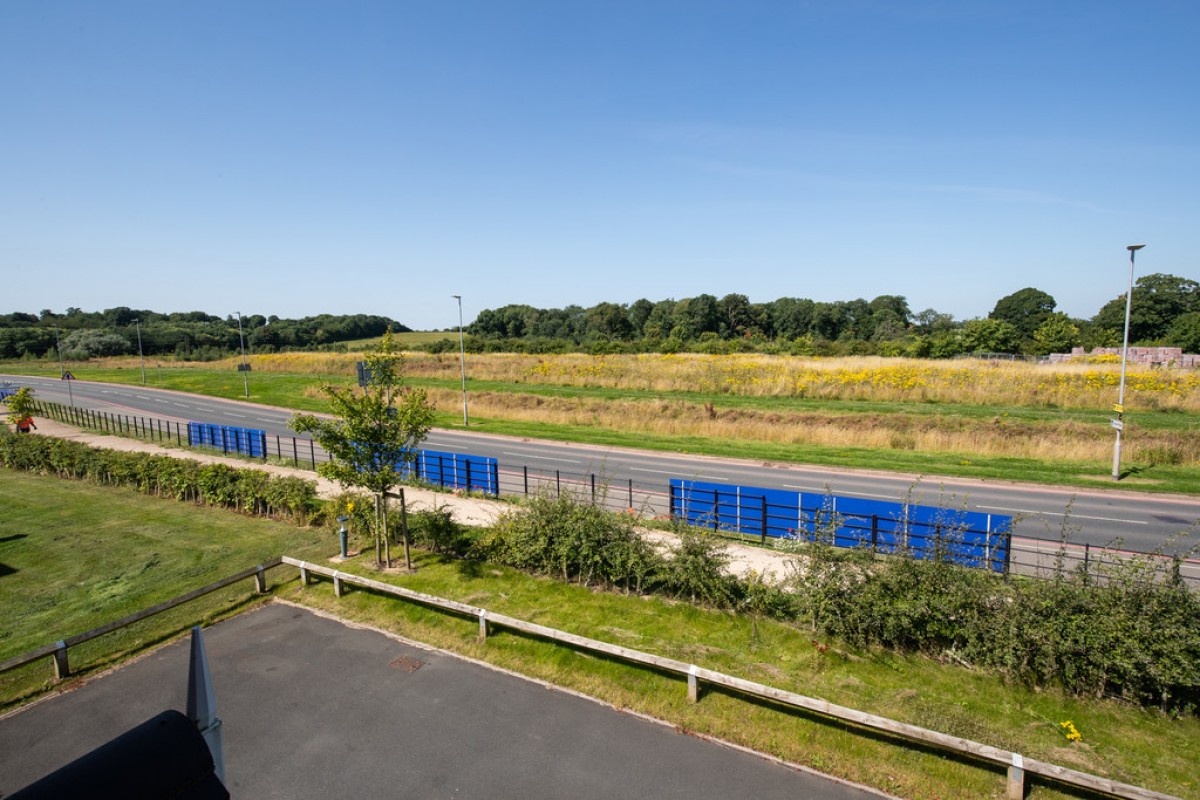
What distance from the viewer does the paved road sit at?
1734 cm

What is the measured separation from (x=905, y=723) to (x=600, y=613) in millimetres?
5620

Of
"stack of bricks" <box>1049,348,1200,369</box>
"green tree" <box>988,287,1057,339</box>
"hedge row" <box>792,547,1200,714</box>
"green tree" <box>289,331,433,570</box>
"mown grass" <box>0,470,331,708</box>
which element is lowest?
"mown grass" <box>0,470,331,708</box>

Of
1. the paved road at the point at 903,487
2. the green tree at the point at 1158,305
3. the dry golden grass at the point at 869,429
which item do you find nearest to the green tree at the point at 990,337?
the green tree at the point at 1158,305

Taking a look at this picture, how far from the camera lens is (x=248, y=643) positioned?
38.0ft

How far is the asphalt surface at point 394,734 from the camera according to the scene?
7688mm

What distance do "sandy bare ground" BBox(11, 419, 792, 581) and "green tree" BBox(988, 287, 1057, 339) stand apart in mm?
105338

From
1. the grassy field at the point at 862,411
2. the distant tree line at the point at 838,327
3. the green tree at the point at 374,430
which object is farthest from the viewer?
the distant tree line at the point at 838,327

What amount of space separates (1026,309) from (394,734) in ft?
411

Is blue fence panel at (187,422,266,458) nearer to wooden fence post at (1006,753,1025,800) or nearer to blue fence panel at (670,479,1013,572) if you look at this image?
blue fence panel at (670,479,1013,572)

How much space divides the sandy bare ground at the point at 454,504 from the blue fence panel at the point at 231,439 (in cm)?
99

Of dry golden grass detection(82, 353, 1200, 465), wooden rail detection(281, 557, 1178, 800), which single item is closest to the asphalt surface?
Answer: wooden rail detection(281, 557, 1178, 800)

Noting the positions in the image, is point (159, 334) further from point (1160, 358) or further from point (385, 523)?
point (1160, 358)

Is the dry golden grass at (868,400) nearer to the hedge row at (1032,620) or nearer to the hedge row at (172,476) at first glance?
the hedge row at (172,476)

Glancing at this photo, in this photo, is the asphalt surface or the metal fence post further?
the metal fence post
